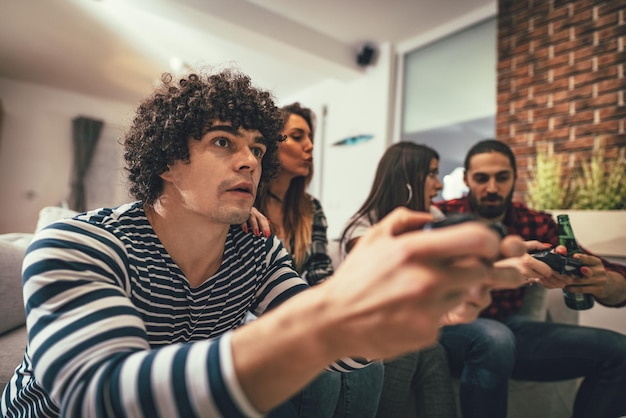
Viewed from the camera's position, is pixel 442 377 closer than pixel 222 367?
No

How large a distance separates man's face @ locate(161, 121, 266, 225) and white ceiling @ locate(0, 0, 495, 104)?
2.41 m

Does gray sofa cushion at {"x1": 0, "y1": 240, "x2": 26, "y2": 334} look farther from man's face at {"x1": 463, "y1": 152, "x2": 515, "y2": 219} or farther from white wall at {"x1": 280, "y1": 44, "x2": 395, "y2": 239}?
white wall at {"x1": 280, "y1": 44, "x2": 395, "y2": 239}

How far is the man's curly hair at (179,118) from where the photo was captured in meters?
0.86

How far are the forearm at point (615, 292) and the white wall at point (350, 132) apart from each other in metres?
3.17

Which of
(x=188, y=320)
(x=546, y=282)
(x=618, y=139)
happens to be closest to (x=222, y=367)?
(x=188, y=320)

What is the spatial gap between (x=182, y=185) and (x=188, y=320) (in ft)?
0.94

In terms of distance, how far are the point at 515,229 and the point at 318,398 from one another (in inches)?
47.6

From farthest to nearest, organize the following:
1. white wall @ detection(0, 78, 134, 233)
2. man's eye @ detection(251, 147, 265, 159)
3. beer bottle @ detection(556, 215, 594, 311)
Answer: white wall @ detection(0, 78, 134, 233) < beer bottle @ detection(556, 215, 594, 311) < man's eye @ detection(251, 147, 265, 159)

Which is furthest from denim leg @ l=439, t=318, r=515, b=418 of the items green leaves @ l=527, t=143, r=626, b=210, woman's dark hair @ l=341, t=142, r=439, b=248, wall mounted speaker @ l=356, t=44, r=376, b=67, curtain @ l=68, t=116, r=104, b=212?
curtain @ l=68, t=116, r=104, b=212

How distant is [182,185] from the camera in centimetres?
84

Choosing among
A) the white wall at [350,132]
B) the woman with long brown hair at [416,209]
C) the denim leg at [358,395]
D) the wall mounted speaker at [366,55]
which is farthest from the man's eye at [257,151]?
the wall mounted speaker at [366,55]

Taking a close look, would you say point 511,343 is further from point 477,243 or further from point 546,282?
point 477,243

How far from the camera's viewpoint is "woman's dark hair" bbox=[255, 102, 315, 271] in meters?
1.60

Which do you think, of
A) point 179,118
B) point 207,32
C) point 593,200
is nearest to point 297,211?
point 179,118
